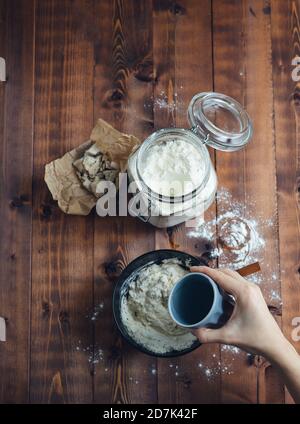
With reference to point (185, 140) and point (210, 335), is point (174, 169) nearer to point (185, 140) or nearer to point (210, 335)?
point (185, 140)

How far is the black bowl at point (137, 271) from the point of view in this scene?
96 cm

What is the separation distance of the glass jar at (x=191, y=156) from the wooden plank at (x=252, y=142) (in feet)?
0.36

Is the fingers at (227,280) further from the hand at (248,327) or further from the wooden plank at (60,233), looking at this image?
the wooden plank at (60,233)

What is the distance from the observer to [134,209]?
40.1 inches

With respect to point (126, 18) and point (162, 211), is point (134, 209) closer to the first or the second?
point (162, 211)

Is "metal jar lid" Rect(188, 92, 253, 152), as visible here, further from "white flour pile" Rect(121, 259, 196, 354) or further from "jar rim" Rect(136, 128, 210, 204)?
"white flour pile" Rect(121, 259, 196, 354)

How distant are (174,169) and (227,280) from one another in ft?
0.67

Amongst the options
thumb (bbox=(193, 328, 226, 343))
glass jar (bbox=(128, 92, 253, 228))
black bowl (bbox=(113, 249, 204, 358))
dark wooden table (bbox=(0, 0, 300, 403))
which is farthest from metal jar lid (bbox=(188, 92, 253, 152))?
thumb (bbox=(193, 328, 226, 343))

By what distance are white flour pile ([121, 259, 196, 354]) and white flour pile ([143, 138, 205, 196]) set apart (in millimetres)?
154

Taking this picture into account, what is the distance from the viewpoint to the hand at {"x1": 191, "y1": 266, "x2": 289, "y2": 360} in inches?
A: 32.3

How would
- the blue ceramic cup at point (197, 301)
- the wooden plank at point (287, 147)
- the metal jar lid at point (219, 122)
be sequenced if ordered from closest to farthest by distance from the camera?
1. the blue ceramic cup at point (197, 301)
2. the metal jar lid at point (219, 122)
3. the wooden plank at point (287, 147)

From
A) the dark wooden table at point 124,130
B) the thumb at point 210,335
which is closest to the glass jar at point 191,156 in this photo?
the dark wooden table at point 124,130

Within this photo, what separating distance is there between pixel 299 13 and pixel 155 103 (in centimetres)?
36
